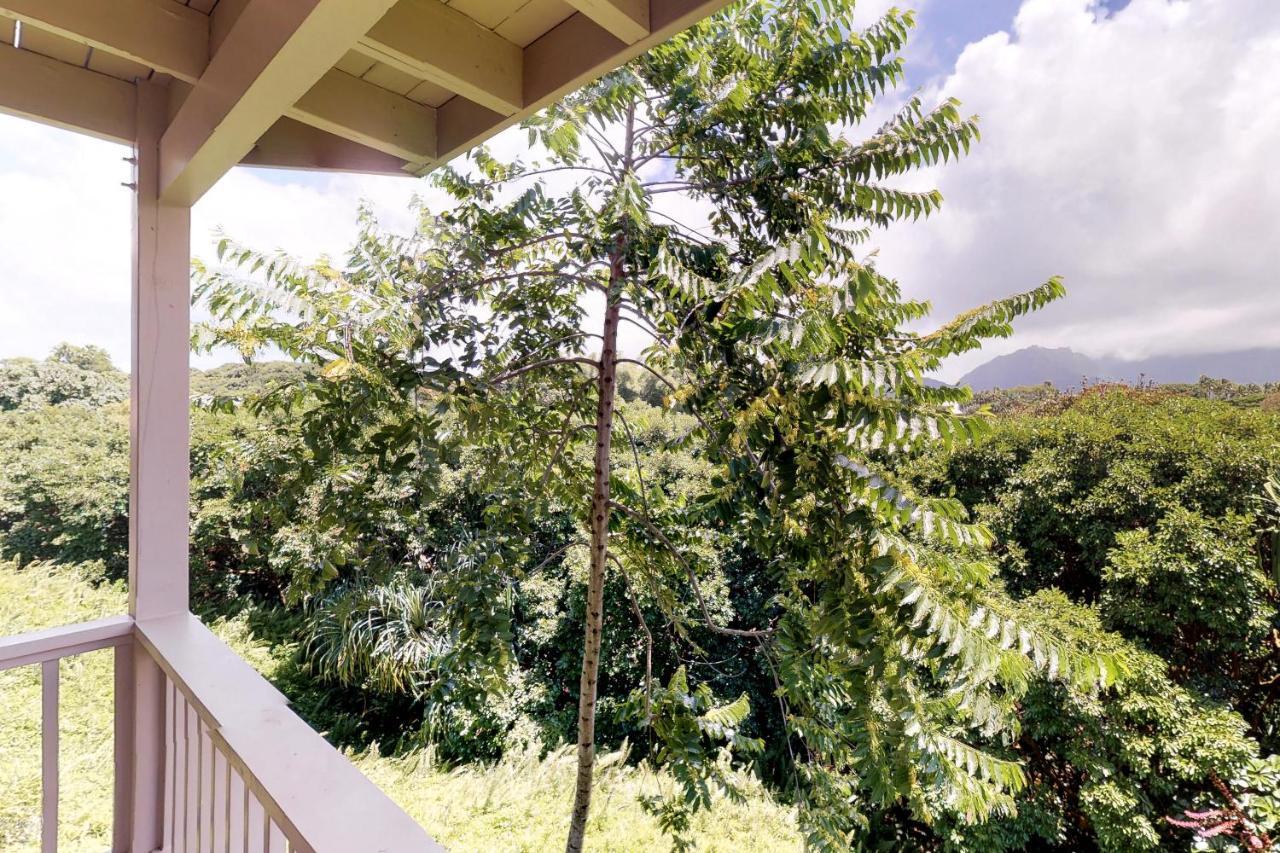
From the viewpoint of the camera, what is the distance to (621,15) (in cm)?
84

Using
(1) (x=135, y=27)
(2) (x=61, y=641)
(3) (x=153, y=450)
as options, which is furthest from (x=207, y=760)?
(1) (x=135, y=27)

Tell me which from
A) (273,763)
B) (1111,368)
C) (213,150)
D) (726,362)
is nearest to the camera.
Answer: (273,763)

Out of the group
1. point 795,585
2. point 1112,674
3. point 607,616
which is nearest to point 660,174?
point 795,585

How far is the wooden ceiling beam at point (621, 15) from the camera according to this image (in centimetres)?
82

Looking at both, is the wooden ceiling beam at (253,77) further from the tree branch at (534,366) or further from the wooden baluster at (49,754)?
the wooden baluster at (49,754)

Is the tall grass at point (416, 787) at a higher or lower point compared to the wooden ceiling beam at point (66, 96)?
lower

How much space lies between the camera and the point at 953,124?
5.41ft

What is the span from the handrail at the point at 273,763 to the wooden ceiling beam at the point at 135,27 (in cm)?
119

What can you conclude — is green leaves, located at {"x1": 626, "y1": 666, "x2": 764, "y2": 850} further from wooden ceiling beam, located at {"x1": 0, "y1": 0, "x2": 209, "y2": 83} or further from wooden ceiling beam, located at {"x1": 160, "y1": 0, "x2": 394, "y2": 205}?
wooden ceiling beam, located at {"x1": 0, "y1": 0, "x2": 209, "y2": 83}

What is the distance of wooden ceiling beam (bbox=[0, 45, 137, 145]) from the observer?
1.23 meters

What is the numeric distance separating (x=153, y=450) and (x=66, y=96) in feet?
2.79

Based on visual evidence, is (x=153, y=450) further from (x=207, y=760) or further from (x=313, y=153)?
(x=313, y=153)

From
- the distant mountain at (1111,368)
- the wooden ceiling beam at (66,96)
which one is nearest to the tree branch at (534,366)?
the wooden ceiling beam at (66,96)

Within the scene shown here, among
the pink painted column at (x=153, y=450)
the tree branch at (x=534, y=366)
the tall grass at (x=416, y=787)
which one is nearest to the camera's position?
the pink painted column at (x=153, y=450)
